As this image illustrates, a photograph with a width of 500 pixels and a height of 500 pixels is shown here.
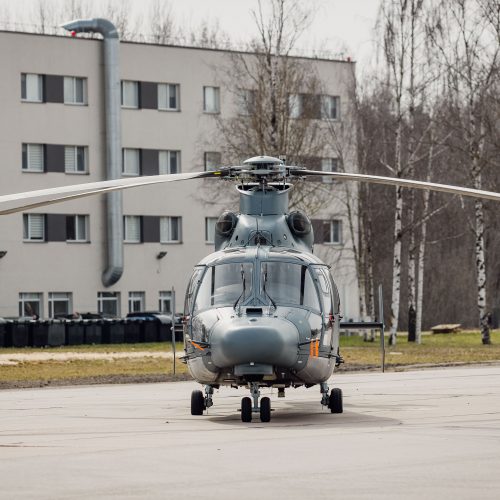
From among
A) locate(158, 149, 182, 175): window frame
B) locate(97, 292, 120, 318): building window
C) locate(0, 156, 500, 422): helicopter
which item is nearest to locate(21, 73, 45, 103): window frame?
locate(158, 149, 182, 175): window frame

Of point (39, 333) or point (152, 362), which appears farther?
point (39, 333)

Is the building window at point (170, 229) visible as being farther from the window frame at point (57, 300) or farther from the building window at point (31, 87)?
the building window at point (31, 87)

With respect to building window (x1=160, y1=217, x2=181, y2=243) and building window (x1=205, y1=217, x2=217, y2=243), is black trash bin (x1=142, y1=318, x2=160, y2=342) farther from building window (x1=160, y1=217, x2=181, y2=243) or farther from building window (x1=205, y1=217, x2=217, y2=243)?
building window (x1=205, y1=217, x2=217, y2=243)

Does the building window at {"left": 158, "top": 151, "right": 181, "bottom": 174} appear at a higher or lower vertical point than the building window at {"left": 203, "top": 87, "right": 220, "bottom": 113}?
lower

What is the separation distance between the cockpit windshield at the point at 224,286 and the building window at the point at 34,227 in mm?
42420

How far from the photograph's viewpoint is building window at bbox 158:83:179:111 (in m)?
62.7

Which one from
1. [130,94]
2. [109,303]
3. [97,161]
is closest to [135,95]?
[130,94]

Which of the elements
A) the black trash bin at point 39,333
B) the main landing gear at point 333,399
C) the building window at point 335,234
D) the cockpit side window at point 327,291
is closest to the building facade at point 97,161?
the building window at point 335,234

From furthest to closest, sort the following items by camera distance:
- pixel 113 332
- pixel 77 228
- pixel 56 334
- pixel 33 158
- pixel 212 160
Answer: pixel 77 228, pixel 33 158, pixel 212 160, pixel 113 332, pixel 56 334

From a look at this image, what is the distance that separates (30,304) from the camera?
5872cm

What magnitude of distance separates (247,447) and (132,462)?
165 centimetres

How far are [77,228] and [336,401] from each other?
43.4 m

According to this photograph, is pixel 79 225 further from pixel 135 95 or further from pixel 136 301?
pixel 135 95

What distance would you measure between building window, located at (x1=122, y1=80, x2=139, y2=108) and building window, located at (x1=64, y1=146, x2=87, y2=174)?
9.95 ft
